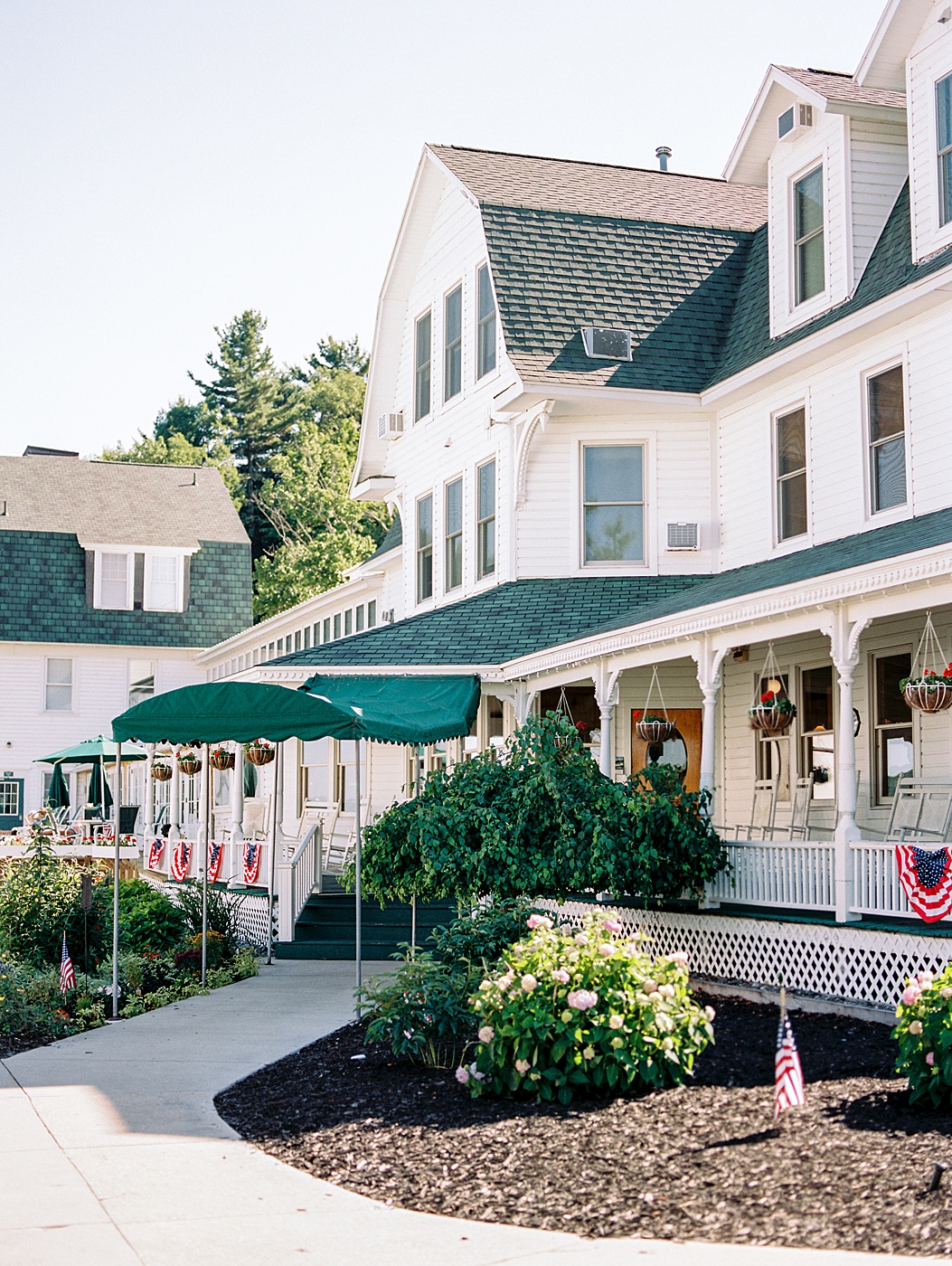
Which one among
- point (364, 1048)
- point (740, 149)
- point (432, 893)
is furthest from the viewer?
point (740, 149)

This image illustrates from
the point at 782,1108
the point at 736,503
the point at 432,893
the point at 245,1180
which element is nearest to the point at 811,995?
the point at 432,893

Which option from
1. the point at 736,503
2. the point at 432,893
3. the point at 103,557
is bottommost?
the point at 432,893

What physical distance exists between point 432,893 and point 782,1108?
220 inches

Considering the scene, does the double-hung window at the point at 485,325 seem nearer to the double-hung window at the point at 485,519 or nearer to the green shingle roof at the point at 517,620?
the double-hung window at the point at 485,519

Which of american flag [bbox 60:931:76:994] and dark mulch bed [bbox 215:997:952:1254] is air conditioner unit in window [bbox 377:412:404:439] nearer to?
american flag [bbox 60:931:76:994]

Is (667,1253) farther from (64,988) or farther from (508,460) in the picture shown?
(508,460)

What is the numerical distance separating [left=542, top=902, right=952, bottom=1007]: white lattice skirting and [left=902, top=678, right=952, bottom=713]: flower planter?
2.00m

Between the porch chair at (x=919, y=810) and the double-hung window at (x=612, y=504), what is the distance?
19.7ft

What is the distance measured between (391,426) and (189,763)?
22.8 feet

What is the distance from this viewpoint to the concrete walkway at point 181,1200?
5.73 m

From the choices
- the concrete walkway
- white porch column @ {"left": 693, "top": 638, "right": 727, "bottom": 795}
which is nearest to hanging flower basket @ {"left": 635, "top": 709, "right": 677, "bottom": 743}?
white porch column @ {"left": 693, "top": 638, "right": 727, "bottom": 795}

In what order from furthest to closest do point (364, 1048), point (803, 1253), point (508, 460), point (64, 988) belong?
point (508, 460), point (64, 988), point (364, 1048), point (803, 1253)

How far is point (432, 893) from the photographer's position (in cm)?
1244

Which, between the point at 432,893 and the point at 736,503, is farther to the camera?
the point at 736,503
